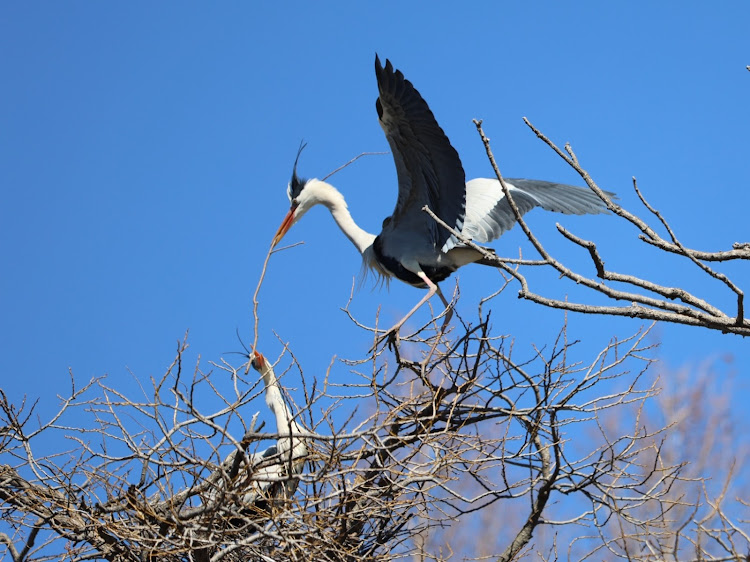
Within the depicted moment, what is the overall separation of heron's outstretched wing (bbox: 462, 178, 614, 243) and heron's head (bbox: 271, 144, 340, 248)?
3.12 ft

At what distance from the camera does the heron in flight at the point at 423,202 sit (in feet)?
14.8

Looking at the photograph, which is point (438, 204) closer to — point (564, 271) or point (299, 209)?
point (299, 209)

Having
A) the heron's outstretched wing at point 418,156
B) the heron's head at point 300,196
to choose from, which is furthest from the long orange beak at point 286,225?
the heron's outstretched wing at point 418,156

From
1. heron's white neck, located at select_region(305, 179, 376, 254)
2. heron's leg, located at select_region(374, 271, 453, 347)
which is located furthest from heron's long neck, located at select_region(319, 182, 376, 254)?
heron's leg, located at select_region(374, 271, 453, 347)

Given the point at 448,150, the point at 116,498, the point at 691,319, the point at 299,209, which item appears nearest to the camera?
the point at 691,319

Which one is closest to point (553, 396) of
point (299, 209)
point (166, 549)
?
point (166, 549)

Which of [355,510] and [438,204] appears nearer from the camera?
[355,510]

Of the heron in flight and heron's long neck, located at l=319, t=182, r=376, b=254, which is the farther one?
heron's long neck, located at l=319, t=182, r=376, b=254

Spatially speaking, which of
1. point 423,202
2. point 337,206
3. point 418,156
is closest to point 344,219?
point 337,206

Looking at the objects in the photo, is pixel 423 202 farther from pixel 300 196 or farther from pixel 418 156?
pixel 300 196

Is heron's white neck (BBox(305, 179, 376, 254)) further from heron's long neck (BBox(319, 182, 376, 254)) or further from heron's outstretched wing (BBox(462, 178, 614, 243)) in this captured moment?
heron's outstretched wing (BBox(462, 178, 614, 243))

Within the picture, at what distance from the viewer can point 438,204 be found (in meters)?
4.82

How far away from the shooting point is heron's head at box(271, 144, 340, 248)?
5.83 meters

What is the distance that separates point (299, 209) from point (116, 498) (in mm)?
2791
